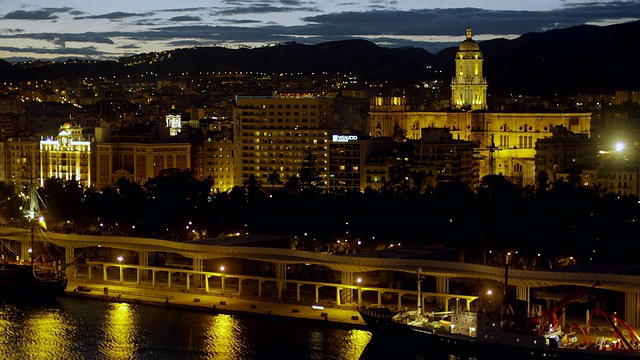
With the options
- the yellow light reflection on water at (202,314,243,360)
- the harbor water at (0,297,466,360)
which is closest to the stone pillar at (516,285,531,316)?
the harbor water at (0,297,466,360)

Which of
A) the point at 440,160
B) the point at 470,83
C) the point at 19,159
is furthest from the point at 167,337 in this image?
the point at 470,83

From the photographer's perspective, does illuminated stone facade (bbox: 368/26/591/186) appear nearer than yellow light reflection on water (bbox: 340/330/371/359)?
No

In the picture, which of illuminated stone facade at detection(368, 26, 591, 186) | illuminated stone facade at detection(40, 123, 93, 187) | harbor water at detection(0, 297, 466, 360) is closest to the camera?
harbor water at detection(0, 297, 466, 360)

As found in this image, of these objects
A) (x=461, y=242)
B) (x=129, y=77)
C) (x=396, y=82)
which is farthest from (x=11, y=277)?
(x=129, y=77)

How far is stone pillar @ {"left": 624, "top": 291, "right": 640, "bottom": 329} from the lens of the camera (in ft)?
122

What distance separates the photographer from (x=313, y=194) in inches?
2440

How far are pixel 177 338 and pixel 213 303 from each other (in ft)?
12.7

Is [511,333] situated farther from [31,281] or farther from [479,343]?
[31,281]

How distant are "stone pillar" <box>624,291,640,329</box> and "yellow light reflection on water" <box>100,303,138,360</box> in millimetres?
12705

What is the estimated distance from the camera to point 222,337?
38.1 metres

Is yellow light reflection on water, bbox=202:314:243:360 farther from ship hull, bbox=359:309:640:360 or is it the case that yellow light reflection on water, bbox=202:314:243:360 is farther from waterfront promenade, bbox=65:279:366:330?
ship hull, bbox=359:309:640:360

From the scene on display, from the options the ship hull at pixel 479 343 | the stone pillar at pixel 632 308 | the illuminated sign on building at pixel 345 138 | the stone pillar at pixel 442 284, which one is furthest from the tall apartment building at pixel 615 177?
the ship hull at pixel 479 343

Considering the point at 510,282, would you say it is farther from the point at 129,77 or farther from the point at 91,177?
the point at 129,77

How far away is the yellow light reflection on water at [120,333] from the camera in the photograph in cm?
3691
